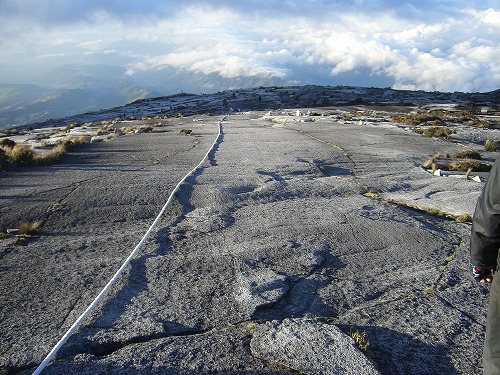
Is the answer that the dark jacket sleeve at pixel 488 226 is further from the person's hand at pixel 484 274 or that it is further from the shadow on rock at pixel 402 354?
the shadow on rock at pixel 402 354

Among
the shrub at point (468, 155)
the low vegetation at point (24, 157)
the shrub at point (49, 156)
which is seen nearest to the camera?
the low vegetation at point (24, 157)

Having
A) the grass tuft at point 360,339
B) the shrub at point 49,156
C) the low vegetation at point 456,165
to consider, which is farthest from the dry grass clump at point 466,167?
the shrub at point 49,156

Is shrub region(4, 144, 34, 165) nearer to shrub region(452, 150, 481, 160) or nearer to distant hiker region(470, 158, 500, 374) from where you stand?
distant hiker region(470, 158, 500, 374)

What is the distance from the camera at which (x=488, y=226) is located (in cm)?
299

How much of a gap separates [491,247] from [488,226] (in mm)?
199

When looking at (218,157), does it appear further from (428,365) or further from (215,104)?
(215,104)

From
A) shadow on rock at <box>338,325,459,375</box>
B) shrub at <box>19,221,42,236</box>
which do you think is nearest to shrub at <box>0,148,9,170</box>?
shrub at <box>19,221,42,236</box>

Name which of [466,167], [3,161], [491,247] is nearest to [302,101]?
[466,167]

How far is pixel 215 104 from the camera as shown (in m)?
63.4

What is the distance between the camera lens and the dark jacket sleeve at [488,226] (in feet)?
9.48

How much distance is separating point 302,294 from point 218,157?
10.3m

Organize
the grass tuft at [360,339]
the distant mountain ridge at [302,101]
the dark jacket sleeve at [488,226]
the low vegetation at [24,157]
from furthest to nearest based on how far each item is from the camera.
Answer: the distant mountain ridge at [302,101] → the low vegetation at [24,157] → the grass tuft at [360,339] → the dark jacket sleeve at [488,226]

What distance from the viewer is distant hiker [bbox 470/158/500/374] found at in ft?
9.51

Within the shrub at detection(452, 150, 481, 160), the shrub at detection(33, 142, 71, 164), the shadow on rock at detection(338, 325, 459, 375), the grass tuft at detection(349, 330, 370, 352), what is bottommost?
the shadow on rock at detection(338, 325, 459, 375)
